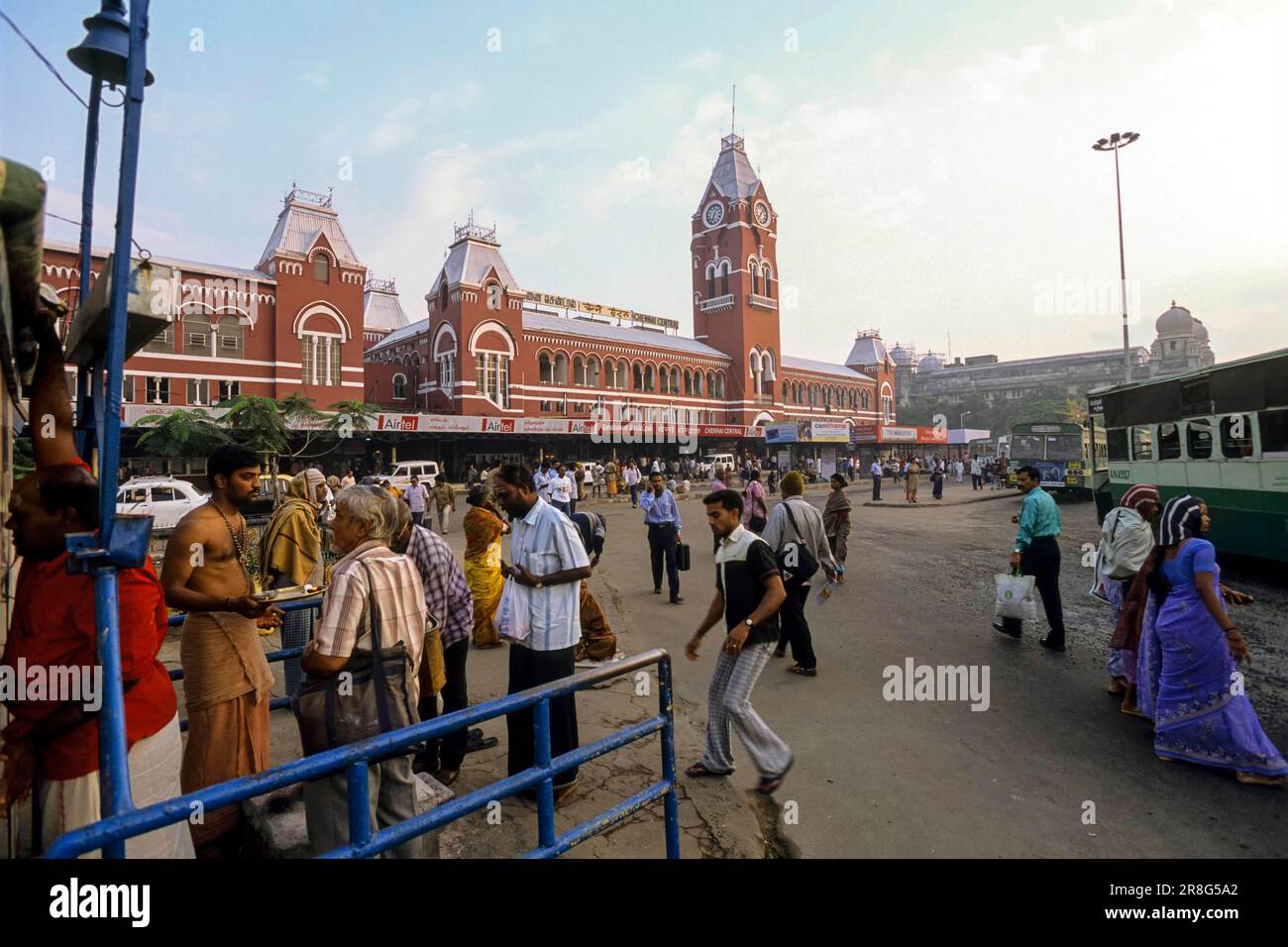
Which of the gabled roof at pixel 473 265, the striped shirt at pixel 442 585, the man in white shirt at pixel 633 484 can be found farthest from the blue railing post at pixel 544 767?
the gabled roof at pixel 473 265

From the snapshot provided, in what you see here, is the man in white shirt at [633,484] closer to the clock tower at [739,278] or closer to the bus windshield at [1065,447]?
the bus windshield at [1065,447]

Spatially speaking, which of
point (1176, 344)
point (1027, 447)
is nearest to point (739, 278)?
point (1027, 447)

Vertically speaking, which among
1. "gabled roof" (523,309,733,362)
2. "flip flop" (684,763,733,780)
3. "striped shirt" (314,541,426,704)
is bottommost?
"flip flop" (684,763,733,780)

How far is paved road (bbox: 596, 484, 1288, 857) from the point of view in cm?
315

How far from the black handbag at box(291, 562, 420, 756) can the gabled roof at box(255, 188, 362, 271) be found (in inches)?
1230

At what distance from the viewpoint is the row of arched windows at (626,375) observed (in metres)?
38.7

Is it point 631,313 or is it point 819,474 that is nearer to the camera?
point 819,474

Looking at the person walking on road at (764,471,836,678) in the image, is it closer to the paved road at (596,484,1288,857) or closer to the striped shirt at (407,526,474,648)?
the paved road at (596,484,1288,857)

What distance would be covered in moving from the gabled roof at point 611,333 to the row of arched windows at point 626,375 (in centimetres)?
124

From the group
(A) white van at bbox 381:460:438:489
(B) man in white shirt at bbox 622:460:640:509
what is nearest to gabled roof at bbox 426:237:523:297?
(A) white van at bbox 381:460:438:489

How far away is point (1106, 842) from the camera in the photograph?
10.1 feet
